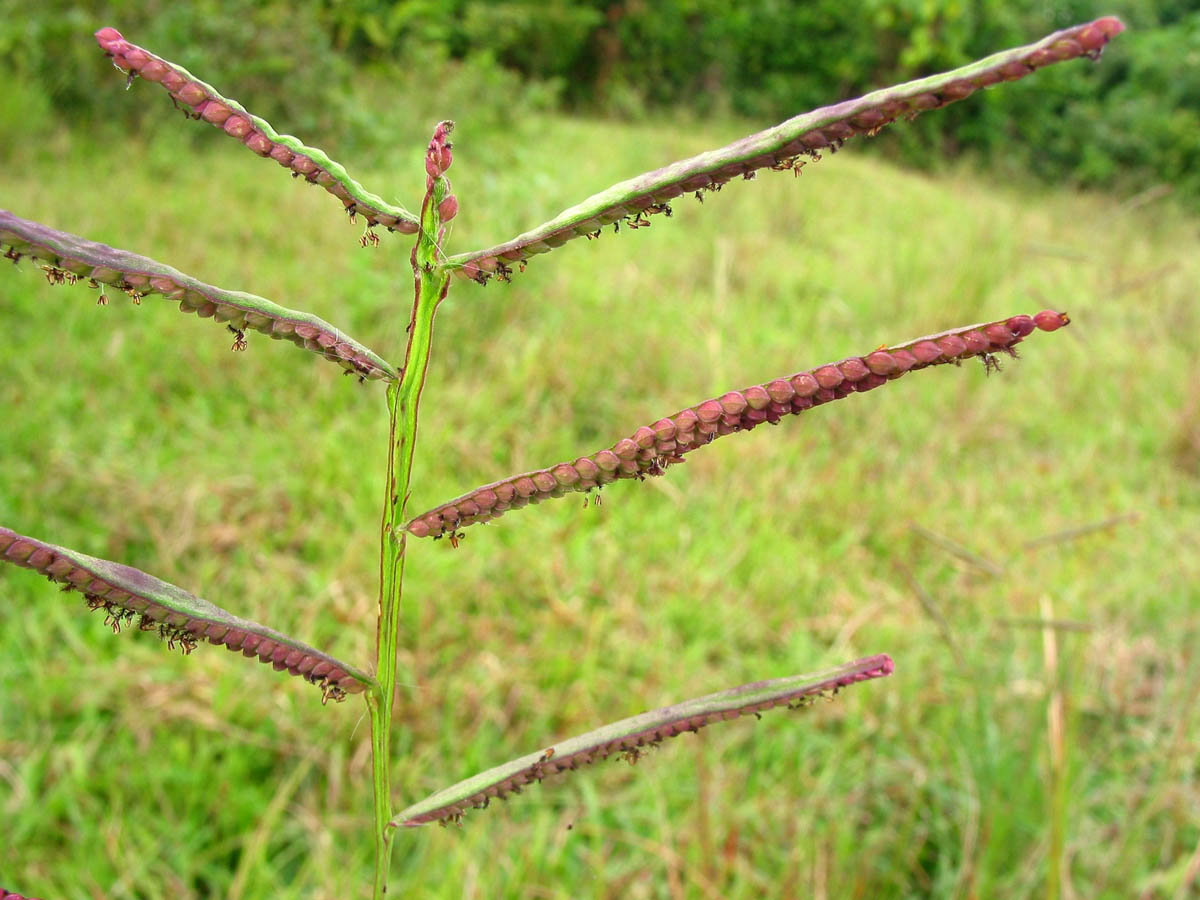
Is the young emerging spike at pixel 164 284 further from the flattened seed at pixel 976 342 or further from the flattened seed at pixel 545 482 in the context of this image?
the flattened seed at pixel 976 342

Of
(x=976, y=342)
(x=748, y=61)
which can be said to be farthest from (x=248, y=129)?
(x=748, y=61)

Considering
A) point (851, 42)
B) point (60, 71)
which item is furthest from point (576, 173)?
point (851, 42)

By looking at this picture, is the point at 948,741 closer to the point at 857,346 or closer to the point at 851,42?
the point at 857,346

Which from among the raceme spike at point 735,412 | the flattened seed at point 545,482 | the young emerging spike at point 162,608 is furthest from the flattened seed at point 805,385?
the young emerging spike at point 162,608

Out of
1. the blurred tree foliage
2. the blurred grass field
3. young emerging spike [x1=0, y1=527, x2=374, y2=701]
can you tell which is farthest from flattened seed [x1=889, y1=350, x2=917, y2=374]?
the blurred tree foliage

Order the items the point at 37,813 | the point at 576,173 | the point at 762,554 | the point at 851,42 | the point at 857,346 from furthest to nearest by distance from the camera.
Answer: the point at 851,42 → the point at 576,173 → the point at 857,346 → the point at 762,554 → the point at 37,813

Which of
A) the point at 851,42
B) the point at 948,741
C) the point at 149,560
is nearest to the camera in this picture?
the point at 948,741

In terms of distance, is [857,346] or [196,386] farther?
[857,346]
